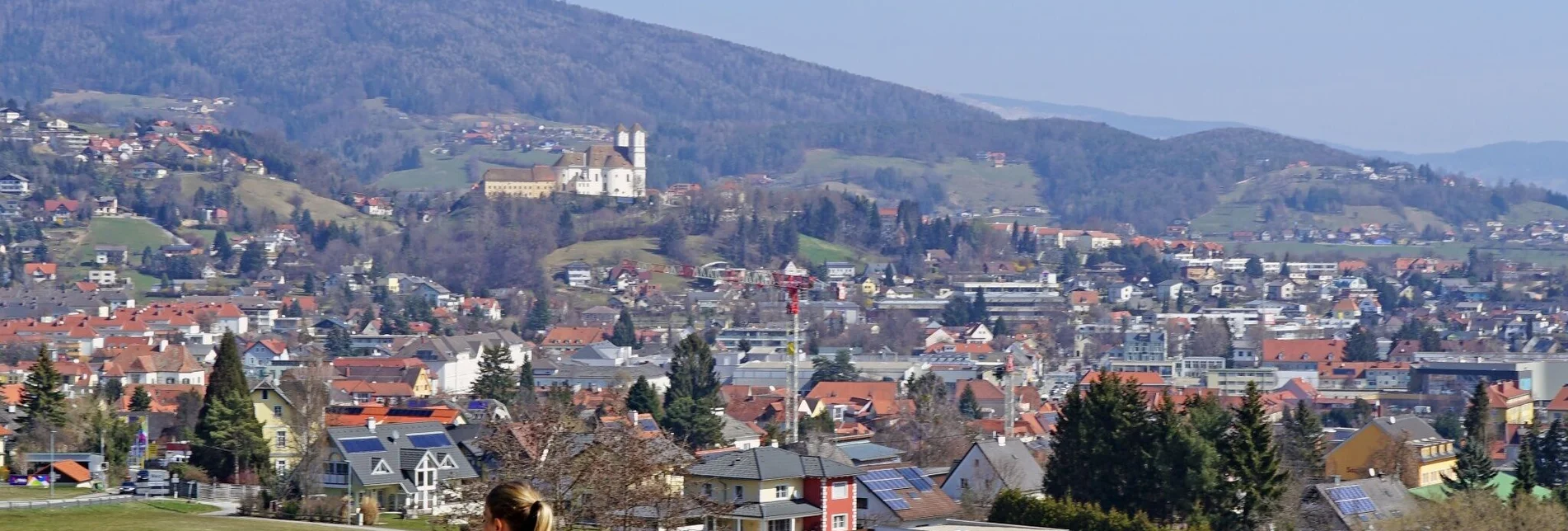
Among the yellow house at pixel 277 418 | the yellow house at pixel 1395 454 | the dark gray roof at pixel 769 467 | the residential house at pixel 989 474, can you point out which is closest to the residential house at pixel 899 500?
the dark gray roof at pixel 769 467

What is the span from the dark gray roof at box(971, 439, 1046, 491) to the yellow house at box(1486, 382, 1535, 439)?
2239cm

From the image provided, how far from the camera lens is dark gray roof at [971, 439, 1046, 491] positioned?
3766 centimetres

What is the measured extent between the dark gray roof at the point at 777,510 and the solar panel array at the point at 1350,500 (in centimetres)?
807

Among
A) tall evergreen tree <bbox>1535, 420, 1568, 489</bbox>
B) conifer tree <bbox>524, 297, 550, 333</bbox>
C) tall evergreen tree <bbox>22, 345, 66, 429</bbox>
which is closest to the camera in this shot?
tall evergreen tree <bbox>22, 345, 66, 429</bbox>

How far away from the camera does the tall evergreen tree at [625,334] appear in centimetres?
9862

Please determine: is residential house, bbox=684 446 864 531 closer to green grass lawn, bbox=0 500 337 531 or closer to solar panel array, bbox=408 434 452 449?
solar panel array, bbox=408 434 452 449

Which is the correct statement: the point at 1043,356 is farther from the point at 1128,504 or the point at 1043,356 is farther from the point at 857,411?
the point at 1128,504

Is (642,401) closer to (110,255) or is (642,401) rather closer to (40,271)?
(40,271)

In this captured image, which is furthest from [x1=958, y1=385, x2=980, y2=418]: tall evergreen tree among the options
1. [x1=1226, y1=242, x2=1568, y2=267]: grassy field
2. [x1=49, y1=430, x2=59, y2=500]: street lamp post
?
[x1=1226, y1=242, x2=1568, y2=267]: grassy field

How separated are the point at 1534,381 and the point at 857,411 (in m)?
24.8

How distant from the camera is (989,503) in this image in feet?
117

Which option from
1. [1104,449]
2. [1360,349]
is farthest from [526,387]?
[1360,349]

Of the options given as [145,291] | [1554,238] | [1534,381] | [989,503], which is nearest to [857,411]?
[1534,381]

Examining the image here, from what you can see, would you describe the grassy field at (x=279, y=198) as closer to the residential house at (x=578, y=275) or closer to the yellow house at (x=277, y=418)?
the residential house at (x=578, y=275)
